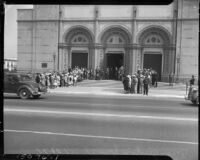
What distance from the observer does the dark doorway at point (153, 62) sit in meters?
1.34

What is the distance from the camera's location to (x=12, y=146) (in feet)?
3.83

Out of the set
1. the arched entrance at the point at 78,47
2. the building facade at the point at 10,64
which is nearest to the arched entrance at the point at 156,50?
the arched entrance at the point at 78,47

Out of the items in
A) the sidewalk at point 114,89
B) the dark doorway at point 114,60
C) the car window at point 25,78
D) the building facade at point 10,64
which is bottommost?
the sidewalk at point 114,89

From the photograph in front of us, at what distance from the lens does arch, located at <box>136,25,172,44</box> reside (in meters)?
1.38

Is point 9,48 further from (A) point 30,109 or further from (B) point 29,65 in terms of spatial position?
(A) point 30,109

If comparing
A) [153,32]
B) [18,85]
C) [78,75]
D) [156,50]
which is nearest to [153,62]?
[156,50]

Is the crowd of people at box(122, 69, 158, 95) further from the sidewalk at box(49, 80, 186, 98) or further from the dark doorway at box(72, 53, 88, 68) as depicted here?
the dark doorway at box(72, 53, 88, 68)

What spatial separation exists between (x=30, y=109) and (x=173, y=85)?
1467 millimetres

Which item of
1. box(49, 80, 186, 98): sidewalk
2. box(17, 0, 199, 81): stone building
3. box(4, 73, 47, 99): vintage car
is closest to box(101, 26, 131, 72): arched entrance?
box(17, 0, 199, 81): stone building

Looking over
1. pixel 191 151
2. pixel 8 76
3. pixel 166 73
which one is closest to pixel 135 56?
pixel 166 73

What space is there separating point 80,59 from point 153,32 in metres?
0.47

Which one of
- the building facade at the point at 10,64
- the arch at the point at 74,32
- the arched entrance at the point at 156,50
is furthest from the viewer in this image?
the arch at the point at 74,32

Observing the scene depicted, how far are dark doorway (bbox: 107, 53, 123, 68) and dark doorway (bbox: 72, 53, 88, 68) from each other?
14cm

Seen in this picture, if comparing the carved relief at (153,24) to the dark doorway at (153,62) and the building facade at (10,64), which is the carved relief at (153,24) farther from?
the building facade at (10,64)
